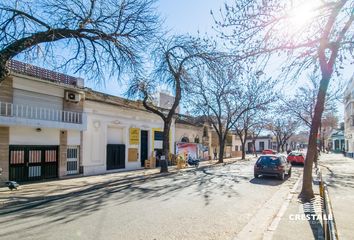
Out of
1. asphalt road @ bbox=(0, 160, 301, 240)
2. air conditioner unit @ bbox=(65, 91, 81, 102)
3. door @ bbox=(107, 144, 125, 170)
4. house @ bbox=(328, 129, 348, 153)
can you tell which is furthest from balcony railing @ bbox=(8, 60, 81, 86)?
house @ bbox=(328, 129, 348, 153)

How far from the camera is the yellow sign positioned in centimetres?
2814

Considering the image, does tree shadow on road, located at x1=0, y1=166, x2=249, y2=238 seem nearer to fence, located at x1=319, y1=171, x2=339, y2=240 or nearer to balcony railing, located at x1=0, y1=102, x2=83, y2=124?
fence, located at x1=319, y1=171, x2=339, y2=240

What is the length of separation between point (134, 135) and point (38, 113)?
36.5ft

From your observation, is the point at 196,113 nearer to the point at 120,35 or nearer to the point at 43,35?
the point at 120,35

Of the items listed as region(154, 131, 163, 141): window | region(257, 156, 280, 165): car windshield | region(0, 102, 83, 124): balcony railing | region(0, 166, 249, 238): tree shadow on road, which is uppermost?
region(0, 102, 83, 124): balcony railing

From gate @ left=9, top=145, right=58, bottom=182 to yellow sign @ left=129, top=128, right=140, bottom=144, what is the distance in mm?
8558

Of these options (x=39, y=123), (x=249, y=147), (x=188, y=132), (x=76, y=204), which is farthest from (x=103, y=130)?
(x=249, y=147)

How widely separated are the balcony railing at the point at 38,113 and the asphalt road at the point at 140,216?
6.78 metres

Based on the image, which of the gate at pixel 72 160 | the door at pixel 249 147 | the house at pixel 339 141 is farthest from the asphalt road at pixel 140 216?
the door at pixel 249 147

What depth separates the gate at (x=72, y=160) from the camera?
21.3 metres

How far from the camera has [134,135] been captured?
28.6 m

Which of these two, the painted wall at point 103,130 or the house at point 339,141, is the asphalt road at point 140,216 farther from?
the house at point 339,141

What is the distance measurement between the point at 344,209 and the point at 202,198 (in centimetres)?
472

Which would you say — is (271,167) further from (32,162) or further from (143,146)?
(32,162)
